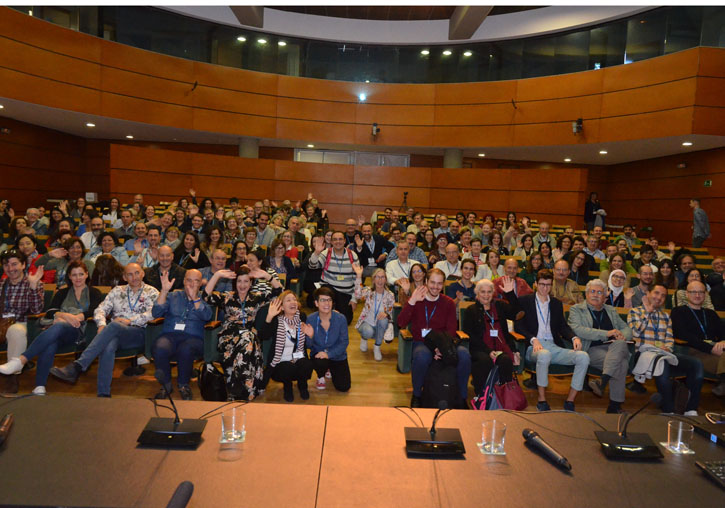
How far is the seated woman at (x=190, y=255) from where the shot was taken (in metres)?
5.54

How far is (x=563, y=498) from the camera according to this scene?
1571 millimetres

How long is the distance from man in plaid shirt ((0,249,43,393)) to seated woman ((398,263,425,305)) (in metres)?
3.18

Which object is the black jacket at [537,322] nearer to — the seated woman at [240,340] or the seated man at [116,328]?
the seated woman at [240,340]

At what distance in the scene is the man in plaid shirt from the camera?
3.90m

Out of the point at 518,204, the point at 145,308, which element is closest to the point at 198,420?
the point at 145,308

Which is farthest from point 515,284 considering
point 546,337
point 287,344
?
point 287,344

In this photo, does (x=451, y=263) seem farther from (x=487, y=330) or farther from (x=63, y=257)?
(x=63, y=257)

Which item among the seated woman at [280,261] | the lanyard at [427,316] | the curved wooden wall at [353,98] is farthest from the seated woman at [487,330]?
the curved wooden wall at [353,98]

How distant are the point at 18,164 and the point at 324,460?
12735mm

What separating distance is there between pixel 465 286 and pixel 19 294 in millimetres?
3931

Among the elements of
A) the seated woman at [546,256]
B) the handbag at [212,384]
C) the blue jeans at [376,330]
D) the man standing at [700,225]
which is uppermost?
the man standing at [700,225]

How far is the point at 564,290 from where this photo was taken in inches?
195

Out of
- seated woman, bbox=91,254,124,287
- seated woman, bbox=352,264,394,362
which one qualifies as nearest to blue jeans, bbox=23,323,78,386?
seated woman, bbox=91,254,124,287

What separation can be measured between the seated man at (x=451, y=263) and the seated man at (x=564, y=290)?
3.63ft
